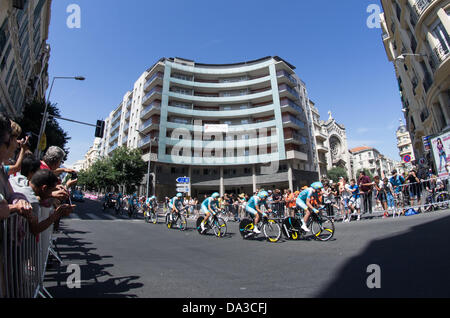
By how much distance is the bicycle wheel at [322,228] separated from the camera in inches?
256

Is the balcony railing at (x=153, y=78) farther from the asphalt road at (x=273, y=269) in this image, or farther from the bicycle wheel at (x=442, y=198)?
the bicycle wheel at (x=442, y=198)

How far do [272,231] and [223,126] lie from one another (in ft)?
101

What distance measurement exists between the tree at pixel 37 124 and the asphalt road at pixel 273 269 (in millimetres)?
18085

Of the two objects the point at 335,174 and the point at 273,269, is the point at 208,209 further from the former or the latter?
the point at 335,174

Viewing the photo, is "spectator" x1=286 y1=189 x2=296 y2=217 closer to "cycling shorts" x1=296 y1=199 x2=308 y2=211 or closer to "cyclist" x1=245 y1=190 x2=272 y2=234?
"cyclist" x1=245 y1=190 x2=272 y2=234

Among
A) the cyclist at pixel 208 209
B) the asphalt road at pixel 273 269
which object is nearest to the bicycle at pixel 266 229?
the asphalt road at pixel 273 269

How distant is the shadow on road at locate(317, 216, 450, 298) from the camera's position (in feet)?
8.78

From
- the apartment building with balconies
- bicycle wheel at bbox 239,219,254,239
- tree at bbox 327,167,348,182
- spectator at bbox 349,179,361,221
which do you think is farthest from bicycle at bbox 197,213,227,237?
tree at bbox 327,167,348,182

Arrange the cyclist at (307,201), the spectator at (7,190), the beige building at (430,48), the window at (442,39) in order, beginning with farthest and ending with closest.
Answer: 1. the beige building at (430,48)
2. the window at (442,39)
3. the cyclist at (307,201)
4. the spectator at (7,190)

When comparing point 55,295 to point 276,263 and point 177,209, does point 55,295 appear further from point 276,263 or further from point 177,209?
point 177,209

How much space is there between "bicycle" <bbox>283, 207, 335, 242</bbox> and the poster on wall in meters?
7.48

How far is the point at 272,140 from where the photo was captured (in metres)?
35.3
